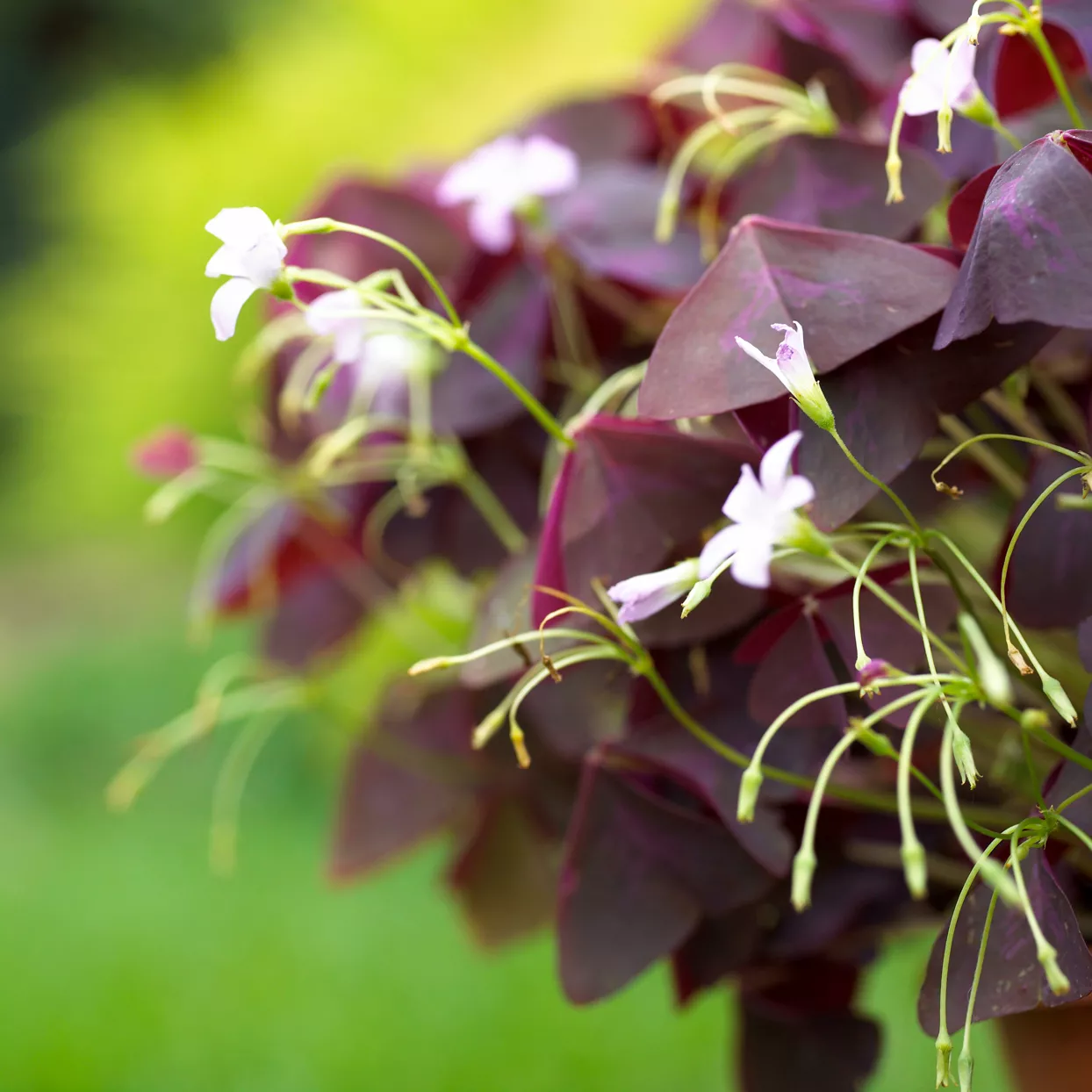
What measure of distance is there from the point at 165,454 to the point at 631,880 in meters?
0.18

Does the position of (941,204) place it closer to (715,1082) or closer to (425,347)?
(425,347)

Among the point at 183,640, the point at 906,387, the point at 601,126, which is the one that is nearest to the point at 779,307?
the point at 906,387

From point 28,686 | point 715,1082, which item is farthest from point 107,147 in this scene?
point 715,1082

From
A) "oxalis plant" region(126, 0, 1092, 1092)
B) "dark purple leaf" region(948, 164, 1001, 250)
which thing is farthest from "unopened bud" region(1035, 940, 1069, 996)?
"dark purple leaf" region(948, 164, 1001, 250)

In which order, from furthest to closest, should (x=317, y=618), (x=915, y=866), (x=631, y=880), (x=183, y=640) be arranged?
(x=183, y=640) < (x=317, y=618) < (x=631, y=880) < (x=915, y=866)

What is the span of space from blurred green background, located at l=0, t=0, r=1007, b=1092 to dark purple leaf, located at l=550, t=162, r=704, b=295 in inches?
4.1

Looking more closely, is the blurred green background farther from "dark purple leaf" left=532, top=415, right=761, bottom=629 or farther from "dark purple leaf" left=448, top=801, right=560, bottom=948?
"dark purple leaf" left=532, top=415, right=761, bottom=629

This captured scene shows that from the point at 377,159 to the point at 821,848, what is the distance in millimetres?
1405

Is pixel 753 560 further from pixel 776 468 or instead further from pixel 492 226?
pixel 492 226

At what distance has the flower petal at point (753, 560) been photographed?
0.51ft

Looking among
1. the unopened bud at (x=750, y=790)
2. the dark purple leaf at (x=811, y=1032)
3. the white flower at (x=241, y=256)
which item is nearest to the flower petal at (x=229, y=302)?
the white flower at (x=241, y=256)

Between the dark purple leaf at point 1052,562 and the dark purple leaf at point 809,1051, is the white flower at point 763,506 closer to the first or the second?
the dark purple leaf at point 1052,562

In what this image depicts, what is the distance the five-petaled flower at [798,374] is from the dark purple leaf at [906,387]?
17mm

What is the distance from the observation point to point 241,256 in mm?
199
